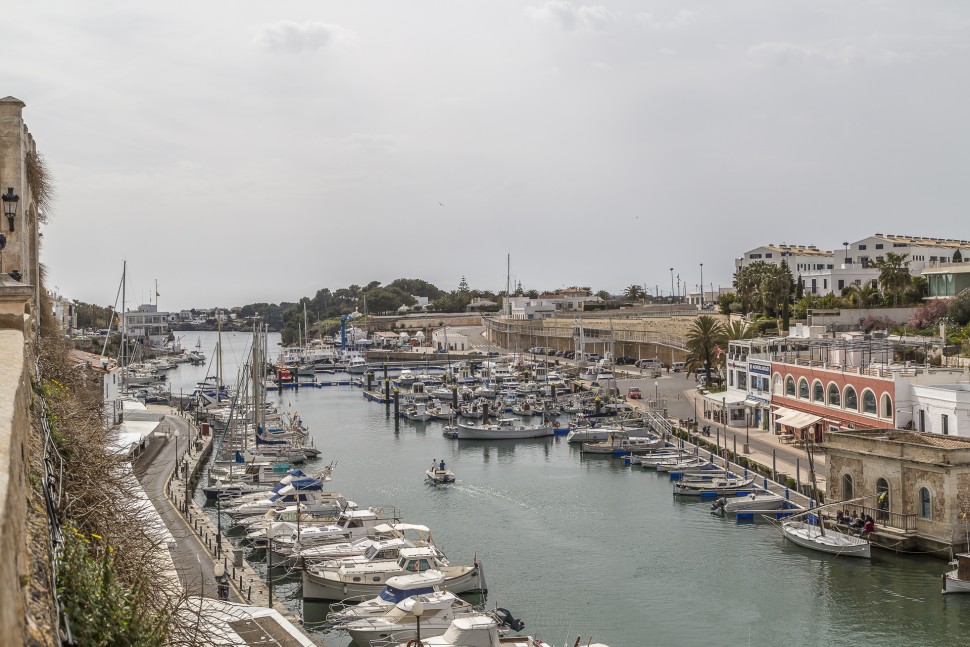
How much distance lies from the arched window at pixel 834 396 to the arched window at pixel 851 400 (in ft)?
2.47

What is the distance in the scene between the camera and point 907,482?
111ft

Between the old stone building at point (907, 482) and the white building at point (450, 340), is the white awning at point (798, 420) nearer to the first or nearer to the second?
the old stone building at point (907, 482)

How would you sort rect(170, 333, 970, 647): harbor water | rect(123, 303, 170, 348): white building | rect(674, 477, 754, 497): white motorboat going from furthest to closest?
rect(123, 303, 170, 348): white building < rect(674, 477, 754, 497): white motorboat < rect(170, 333, 970, 647): harbor water

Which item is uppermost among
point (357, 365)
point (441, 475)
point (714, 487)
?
point (357, 365)

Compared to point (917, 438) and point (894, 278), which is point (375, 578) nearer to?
point (917, 438)

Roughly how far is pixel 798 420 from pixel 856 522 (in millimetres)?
16595

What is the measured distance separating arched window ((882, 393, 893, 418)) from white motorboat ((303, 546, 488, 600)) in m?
24.0

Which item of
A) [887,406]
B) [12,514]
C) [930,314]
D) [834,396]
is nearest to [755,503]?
[887,406]

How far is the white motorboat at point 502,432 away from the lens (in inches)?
2672

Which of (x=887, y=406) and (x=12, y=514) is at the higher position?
(x=12, y=514)

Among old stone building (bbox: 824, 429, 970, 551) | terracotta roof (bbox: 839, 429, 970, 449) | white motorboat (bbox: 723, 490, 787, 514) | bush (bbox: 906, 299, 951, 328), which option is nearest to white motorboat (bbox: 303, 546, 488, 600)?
white motorboat (bbox: 723, 490, 787, 514)

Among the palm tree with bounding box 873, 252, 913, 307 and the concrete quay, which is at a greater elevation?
the palm tree with bounding box 873, 252, 913, 307

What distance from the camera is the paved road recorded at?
86.4 ft

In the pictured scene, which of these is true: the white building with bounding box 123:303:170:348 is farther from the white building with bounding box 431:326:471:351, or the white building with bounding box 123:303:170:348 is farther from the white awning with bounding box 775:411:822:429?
the white awning with bounding box 775:411:822:429
